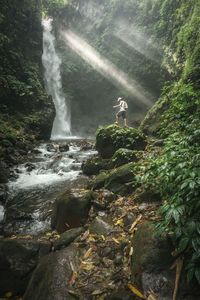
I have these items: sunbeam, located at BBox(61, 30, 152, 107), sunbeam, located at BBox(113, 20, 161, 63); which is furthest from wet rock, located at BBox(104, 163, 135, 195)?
sunbeam, located at BBox(113, 20, 161, 63)

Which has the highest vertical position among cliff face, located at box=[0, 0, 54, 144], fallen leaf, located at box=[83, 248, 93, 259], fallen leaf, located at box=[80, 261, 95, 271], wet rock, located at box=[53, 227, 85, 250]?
cliff face, located at box=[0, 0, 54, 144]

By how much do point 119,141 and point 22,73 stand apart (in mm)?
14163

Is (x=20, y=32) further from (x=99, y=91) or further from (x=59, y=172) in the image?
(x=59, y=172)

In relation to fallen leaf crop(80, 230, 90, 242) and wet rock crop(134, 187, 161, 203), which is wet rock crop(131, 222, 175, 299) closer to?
fallen leaf crop(80, 230, 90, 242)

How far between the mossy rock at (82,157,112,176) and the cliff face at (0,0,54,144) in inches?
264

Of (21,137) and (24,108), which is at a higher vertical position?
(24,108)

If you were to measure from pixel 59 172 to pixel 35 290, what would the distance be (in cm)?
687

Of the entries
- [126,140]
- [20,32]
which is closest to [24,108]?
[20,32]

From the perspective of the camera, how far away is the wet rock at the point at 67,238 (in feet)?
15.4

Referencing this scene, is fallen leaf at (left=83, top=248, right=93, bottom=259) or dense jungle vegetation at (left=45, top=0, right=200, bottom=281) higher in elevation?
dense jungle vegetation at (left=45, top=0, right=200, bottom=281)

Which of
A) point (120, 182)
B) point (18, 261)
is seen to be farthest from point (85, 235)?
point (120, 182)

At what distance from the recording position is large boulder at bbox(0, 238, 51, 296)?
425 cm

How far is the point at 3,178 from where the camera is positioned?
9219 millimetres

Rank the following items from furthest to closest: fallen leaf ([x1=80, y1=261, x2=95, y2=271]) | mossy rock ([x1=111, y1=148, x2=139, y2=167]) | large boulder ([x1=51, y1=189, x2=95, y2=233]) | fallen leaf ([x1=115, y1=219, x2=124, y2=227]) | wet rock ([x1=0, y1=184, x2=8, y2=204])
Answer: mossy rock ([x1=111, y1=148, x2=139, y2=167]) < wet rock ([x1=0, y1=184, x2=8, y2=204]) < large boulder ([x1=51, y1=189, x2=95, y2=233]) < fallen leaf ([x1=115, y1=219, x2=124, y2=227]) < fallen leaf ([x1=80, y1=261, x2=95, y2=271])
